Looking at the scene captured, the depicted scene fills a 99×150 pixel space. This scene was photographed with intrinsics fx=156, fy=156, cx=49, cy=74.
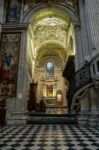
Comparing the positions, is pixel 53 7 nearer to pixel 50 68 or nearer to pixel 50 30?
pixel 50 30

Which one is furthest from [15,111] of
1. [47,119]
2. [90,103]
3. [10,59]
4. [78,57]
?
[78,57]

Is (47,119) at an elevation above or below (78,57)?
below

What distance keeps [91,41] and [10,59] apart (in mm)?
5687

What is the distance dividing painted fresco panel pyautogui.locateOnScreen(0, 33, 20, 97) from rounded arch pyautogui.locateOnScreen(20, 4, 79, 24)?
1.68 m

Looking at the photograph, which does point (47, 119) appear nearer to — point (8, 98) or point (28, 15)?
point (8, 98)

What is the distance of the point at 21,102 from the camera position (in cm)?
1014

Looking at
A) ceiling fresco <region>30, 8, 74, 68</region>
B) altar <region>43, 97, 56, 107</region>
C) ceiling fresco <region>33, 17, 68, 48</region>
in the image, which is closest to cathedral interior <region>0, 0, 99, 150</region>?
ceiling fresco <region>30, 8, 74, 68</region>

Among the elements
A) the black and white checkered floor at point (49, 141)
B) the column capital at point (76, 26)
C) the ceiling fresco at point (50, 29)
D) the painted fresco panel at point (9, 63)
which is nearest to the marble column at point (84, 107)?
the black and white checkered floor at point (49, 141)

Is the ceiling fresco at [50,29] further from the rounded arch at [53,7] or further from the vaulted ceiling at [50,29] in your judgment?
the rounded arch at [53,7]

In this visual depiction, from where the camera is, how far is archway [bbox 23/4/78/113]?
43.1 feet

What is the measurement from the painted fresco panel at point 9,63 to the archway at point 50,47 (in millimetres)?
2079

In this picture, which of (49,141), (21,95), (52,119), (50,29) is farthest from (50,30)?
(49,141)

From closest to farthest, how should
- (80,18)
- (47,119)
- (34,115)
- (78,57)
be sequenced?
1. (47,119)
2. (34,115)
3. (78,57)
4. (80,18)

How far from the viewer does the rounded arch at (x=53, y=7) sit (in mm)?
12289
